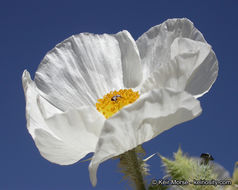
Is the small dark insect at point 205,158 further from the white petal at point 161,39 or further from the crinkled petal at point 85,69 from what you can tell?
the crinkled petal at point 85,69

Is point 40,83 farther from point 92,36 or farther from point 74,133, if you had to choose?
point 74,133

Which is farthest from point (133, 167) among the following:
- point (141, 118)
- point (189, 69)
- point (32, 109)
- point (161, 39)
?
point (161, 39)

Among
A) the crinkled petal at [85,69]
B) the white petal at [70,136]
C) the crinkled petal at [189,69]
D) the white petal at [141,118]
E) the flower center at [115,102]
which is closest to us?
the white petal at [141,118]

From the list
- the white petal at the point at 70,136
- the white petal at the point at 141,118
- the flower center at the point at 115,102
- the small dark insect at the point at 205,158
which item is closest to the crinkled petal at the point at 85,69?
the flower center at the point at 115,102

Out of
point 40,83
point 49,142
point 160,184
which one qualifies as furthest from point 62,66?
point 160,184

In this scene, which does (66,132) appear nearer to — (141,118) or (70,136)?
(70,136)

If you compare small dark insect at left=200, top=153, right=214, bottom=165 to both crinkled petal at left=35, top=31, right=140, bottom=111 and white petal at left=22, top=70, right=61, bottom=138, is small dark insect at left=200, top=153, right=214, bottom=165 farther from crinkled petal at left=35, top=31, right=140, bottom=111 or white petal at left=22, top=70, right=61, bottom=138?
crinkled petal at left=35, top=31, right=140, bottom=111

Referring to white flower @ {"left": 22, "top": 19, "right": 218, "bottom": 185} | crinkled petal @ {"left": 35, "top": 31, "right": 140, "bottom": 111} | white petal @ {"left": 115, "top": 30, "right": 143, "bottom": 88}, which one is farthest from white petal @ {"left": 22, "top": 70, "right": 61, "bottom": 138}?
white petal @ {"left": 115, "top": 30, "right": 143, "bottom": 88}
